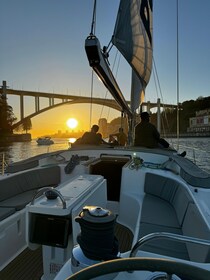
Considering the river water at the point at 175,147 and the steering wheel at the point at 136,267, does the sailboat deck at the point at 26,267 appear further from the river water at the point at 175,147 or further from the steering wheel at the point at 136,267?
the river water at the point at 175,147

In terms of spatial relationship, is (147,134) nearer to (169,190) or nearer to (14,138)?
(169,190)

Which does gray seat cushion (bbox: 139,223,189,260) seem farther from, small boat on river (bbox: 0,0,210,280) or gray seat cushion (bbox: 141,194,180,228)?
gray seat cushion (bbox: 141,194,180,228)

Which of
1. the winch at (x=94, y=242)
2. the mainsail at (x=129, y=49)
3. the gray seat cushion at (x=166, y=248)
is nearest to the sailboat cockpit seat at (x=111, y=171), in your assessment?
the mainsail at (x=129, y=49)

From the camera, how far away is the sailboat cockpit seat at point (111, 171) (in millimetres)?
3527

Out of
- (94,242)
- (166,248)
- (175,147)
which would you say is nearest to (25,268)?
(166,248)

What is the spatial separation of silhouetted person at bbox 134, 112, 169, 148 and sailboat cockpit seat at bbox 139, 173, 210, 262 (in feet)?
4.28

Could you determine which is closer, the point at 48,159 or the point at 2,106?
the point at 48,159

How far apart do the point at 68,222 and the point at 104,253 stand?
2.26ft

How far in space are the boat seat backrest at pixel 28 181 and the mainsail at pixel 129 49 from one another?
4.84 feet

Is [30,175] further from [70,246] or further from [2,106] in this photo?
[2,106]

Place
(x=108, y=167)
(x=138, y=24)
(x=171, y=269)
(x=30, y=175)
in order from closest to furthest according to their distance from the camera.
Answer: (x=171, y=269)
(x=30, y=175)
(x=108, y=167)
(x=138, y=24)

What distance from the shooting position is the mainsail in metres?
3.09

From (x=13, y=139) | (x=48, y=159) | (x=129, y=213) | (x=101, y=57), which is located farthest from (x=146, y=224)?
(x=13, y=139)

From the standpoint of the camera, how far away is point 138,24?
513 cm
